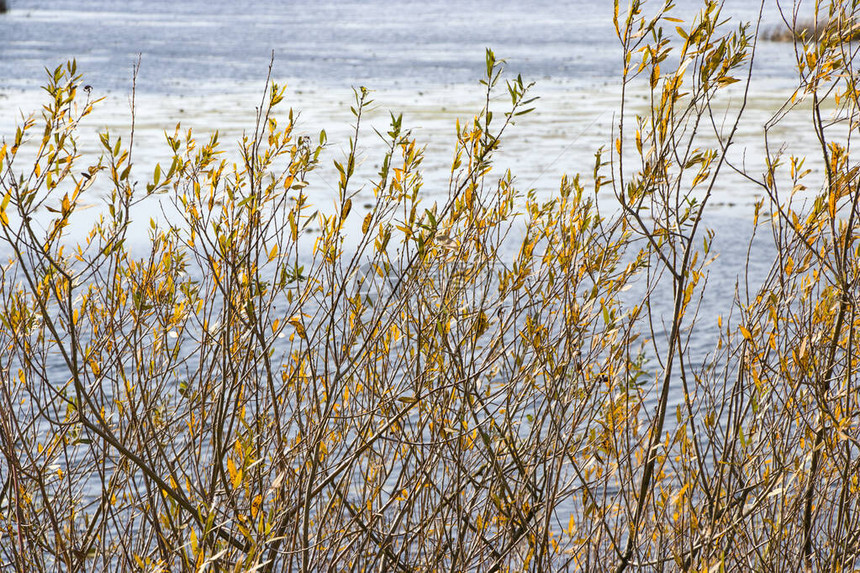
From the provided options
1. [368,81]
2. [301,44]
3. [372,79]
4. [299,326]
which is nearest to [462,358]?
[299,326]

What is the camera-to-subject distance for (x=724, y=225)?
11.4 m

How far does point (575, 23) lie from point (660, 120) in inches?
2007

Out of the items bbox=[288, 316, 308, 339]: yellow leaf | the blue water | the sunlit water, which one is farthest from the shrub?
the blue water

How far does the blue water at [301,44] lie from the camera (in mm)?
25922

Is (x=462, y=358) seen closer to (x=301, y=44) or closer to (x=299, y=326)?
(x=299, y=326)

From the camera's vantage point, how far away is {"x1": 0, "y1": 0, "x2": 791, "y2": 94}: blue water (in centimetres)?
2592

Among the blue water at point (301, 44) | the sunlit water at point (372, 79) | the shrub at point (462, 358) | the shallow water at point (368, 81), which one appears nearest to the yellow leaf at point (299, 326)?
the shrub at point (462, 358)

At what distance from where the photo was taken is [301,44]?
1465 inches

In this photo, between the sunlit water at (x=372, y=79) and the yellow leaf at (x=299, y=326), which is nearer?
the yellow leaf at (x=299, y=326)

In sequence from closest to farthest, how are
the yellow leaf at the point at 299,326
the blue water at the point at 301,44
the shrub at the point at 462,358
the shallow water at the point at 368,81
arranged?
1. the shrub at the point at 462,358
2. the yellow leaf at the point at 299,326
3. the shallow water at the point at 368,81
4. the blue water at the point at 301,44

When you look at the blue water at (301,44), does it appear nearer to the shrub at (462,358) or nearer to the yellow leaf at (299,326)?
the shrub at (462,358)

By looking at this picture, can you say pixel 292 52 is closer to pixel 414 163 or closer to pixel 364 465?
pixel 364 465

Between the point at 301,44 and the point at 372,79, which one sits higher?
the point at 301,44

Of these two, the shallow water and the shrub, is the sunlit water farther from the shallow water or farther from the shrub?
the shrub
